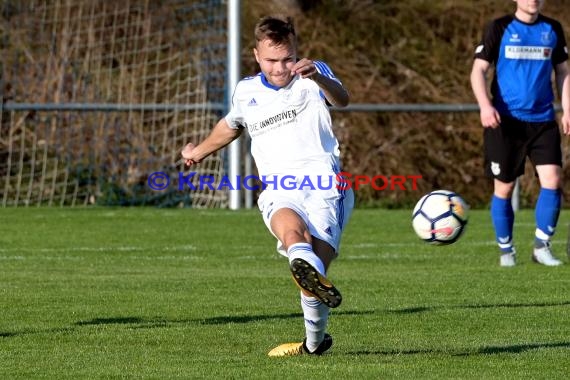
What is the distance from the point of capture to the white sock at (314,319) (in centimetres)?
565

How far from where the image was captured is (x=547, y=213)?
32.4 ft

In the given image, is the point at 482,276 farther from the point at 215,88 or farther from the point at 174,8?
the point at 174,8

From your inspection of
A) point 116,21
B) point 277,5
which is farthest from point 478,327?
point 277,5

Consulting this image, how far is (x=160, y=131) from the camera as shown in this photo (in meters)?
16.4

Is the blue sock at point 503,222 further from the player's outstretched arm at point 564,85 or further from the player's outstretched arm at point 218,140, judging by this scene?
the player's outstretched arm at point 218,140

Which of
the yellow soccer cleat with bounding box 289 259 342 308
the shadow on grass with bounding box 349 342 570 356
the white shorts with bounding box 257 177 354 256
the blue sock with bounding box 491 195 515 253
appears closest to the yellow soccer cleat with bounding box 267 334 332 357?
the shadow on grass with bounding box 349 342 570 356

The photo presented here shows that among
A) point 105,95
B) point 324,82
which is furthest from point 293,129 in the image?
point 105,95

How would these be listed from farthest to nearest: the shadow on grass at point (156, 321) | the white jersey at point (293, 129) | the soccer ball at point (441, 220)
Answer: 1. the soccer ball at point (441, 220)
2. the shadow on grass at point (156, 321)
3. the white jersey at point (293, 129)

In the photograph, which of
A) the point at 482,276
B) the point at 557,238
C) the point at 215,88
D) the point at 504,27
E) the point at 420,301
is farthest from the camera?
the point at 215,88

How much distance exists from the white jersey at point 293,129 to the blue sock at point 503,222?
4.04 metres

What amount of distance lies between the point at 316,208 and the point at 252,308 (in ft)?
5.95

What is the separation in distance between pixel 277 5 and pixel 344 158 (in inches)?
95.1

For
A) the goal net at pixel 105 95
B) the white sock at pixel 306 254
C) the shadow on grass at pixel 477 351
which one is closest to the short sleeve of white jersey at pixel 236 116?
the white sock at pixel 306 254

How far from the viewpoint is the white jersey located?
5.95 metres
